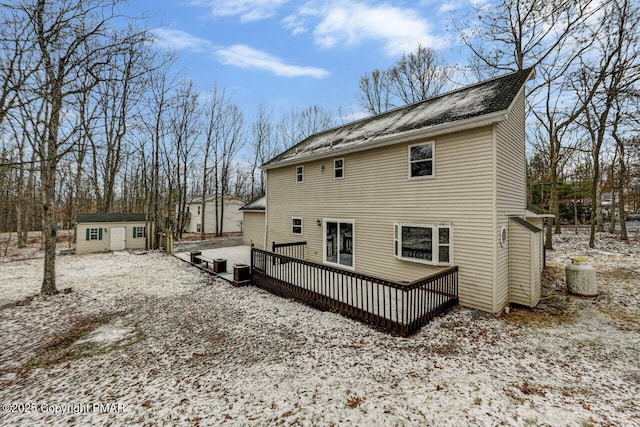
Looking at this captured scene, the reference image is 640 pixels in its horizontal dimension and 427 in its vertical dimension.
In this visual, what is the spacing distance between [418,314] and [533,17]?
1637 cm

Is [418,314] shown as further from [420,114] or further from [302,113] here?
[302,113]

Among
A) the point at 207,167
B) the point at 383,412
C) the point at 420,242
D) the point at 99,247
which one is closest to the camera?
the point at 383,412

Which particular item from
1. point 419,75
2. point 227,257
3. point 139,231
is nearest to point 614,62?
point 419,75

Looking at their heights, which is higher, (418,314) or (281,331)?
(418,314)

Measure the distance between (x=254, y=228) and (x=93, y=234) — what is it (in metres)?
9.61

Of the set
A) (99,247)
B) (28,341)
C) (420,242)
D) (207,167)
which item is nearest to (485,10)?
(420,242)

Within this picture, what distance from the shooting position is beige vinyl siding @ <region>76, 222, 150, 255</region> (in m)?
15.1

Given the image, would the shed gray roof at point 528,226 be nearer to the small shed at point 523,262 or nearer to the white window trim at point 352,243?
the small shed at point 523,262

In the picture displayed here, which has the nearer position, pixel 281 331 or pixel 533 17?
pixel 281 331

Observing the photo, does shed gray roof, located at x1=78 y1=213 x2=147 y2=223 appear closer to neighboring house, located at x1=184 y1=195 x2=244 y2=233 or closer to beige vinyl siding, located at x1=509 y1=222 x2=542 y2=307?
neighboring house, located at x1=184 y1=195 x2=244 y2=233

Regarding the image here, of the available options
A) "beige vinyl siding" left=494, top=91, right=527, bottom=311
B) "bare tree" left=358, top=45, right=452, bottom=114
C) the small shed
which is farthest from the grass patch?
"bare tree" left=358, top=45, right=452, bottom=114

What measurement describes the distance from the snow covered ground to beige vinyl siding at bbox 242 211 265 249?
337 inches

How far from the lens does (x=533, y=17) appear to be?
1266 cm

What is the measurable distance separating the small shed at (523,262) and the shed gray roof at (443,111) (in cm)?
302
